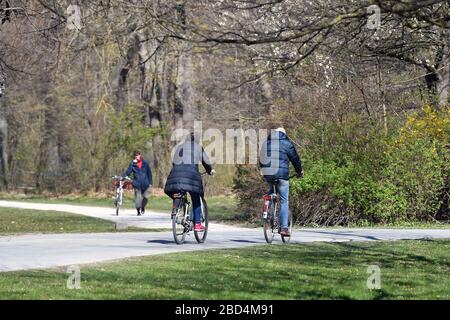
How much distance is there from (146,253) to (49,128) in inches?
1501

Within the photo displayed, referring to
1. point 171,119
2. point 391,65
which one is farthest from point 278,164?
point 171,119

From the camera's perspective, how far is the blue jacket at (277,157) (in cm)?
1869

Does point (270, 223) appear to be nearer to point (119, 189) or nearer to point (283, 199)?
point (283, 199)

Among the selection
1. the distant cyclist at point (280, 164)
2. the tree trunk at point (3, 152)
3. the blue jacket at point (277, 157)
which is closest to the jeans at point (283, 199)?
the distant cyclist at point (280, 164)

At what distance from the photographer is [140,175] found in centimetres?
3219

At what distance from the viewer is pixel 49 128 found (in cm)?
5419

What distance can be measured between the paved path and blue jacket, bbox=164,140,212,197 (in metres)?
0.98

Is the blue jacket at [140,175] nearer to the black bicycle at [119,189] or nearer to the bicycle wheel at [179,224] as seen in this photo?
the black bicycle at [119,189]

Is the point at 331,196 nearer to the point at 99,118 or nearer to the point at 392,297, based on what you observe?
the point at 392,297

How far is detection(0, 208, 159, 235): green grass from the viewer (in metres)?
23.7

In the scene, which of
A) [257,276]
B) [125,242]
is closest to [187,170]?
[125,242]

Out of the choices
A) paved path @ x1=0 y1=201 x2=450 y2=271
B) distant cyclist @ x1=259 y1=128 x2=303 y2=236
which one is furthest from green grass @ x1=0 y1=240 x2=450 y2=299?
distant cyclist @ x1=259 y1=128 x2=303 y2=236

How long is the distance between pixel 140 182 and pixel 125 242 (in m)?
12.4

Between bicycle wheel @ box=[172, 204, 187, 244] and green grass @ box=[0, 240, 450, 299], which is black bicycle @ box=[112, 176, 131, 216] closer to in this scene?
bicycle wheel @ box=[172, 204, 187, 244]
